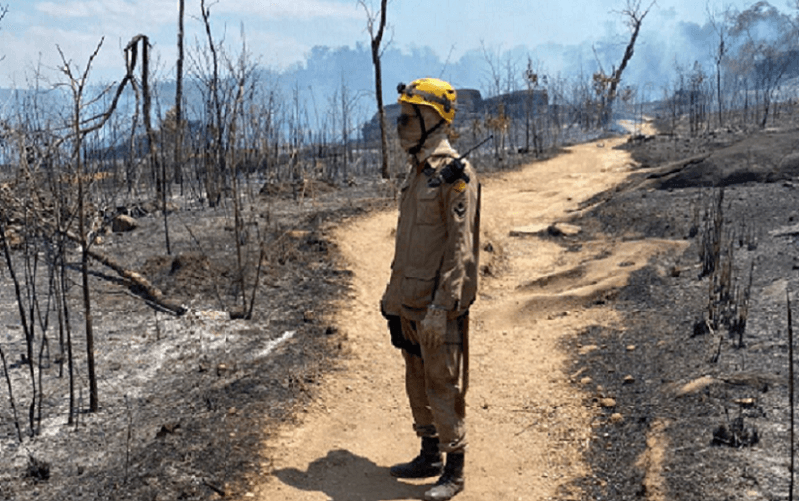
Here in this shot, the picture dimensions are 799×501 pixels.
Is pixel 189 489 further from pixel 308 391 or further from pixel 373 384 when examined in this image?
pixel 373 384

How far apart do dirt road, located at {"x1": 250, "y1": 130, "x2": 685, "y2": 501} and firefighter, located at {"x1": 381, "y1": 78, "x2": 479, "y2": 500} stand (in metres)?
0.49

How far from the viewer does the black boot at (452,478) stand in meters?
3.66

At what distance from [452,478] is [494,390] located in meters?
1.67

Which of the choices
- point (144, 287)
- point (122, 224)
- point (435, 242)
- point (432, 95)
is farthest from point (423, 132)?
point (122, 224)

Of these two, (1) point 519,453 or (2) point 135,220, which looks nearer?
(1) point 519,453

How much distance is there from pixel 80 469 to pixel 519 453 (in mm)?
2404

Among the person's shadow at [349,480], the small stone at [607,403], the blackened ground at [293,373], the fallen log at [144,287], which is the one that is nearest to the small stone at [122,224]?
the blackened ground at [293,373]

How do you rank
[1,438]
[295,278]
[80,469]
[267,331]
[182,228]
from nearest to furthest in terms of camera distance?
[80,469], [1,438], [267,331], [295,278], [182,228]

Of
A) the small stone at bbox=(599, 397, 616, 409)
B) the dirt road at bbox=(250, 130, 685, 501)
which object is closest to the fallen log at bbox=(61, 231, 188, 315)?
the dirt road at bbox=(250, 130, 685, 501)

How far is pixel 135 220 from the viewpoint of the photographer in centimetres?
1060

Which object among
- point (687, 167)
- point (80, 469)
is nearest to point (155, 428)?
point (80, 469)

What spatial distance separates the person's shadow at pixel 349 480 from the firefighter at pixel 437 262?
0.75ft

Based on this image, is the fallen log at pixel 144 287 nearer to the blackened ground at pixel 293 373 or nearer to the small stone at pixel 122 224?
the blackened ground at pixel 293 373

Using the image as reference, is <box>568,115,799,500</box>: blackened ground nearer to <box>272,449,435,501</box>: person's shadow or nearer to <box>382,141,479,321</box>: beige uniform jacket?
<box>272,449,435,501</box>: person's shadow
